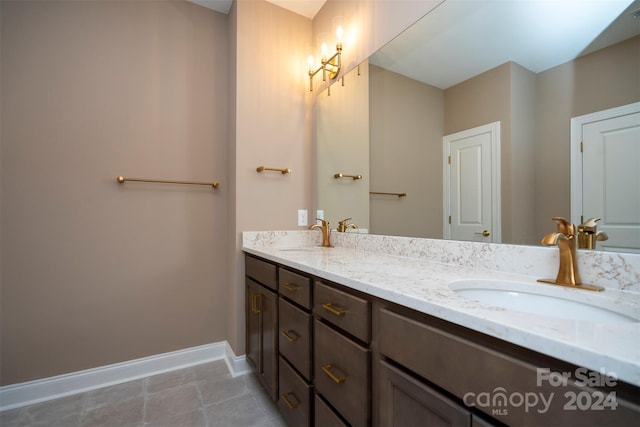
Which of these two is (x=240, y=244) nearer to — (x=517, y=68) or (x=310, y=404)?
(x=310, y=404)

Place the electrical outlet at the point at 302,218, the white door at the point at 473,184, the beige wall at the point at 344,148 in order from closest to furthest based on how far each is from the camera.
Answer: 1. the white door at the point at 473,184
2. the beige wall at the point at 344,148
3. the electrical outlet at the point at 302,218

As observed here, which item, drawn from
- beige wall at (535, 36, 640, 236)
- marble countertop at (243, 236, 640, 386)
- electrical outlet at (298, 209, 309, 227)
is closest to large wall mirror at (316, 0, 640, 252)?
beige wall at (535, 36, 640, 236)

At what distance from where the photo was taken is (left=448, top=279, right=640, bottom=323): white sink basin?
667mm

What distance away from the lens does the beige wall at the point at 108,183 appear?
1.61 meters

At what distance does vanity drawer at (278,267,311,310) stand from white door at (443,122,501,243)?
2.13 feet

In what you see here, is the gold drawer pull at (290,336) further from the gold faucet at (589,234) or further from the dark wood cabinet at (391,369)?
the gold faucet at (589,234)

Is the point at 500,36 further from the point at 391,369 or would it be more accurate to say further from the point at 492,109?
the point at 391,369

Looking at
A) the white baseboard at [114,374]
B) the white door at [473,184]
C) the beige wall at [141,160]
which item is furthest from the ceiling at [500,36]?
the white baseboard at [114,374]

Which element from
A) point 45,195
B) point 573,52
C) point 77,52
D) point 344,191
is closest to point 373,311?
point 573,52

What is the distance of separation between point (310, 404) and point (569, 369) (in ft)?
3.07

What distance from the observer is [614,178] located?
30.6 inches

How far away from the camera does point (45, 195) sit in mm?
1655

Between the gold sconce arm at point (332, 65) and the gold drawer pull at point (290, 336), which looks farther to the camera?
the gold sconce arm at point (332, 65)

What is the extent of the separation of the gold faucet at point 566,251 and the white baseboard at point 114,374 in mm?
1823
